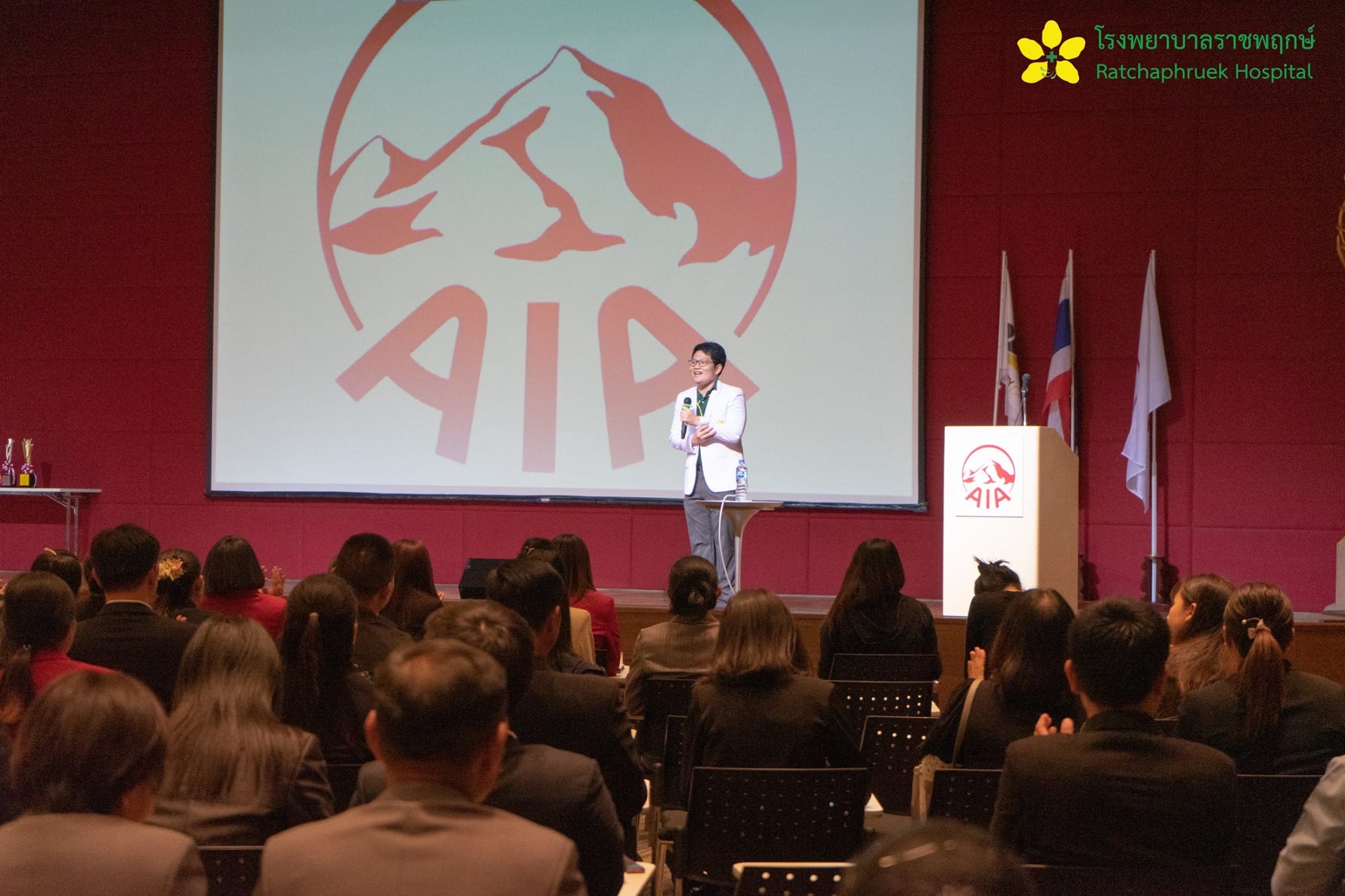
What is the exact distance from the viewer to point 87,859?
4.16ft

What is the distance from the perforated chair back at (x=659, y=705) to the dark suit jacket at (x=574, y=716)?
106cm

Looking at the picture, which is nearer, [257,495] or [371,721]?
[371,721]

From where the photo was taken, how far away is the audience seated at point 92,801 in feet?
4.15

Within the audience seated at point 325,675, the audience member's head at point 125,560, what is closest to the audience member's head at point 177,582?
the audience member's head at point 125,560

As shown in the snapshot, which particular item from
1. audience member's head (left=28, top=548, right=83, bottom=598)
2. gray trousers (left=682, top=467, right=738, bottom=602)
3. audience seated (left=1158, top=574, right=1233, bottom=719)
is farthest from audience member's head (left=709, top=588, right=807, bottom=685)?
gray trousers (left=682, top=467, right=738, bottom=602)

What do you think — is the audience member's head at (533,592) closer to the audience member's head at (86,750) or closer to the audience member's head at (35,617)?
the audience member's head at (35,617)

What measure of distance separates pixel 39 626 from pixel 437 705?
5.43ft

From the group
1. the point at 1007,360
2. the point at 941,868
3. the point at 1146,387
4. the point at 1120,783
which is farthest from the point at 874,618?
the point at 1146,387

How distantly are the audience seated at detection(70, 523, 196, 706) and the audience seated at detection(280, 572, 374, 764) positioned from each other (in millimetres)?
577

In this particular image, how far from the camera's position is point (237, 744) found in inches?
76.8

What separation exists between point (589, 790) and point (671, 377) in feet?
20.5

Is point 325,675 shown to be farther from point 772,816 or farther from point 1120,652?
point 1120,652

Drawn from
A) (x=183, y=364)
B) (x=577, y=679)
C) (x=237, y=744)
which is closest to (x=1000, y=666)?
(x=577, y=679)

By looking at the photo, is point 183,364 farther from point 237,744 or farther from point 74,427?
point 237,744
